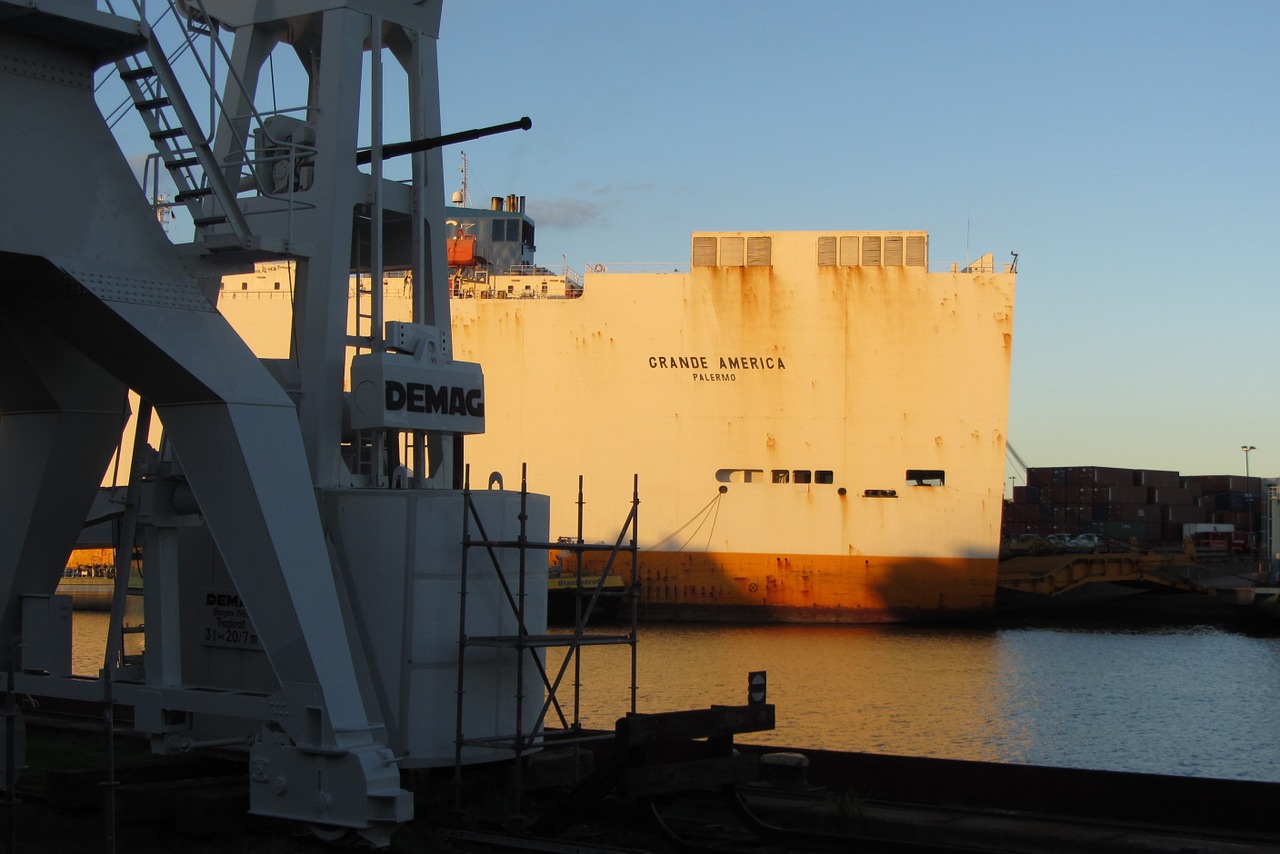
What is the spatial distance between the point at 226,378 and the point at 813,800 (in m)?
5.17

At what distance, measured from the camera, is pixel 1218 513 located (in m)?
82.4

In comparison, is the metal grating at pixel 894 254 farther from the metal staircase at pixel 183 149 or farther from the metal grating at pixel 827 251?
the metal staircase at pixel 183 149

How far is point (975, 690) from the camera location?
26.0 meters

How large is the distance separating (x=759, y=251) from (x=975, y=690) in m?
16.7

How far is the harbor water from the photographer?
66.5ft

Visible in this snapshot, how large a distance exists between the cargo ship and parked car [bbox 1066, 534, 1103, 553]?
1847cm

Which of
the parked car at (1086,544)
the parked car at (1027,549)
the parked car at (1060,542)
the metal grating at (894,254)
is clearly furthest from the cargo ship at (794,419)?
the parked car at (1086,544)

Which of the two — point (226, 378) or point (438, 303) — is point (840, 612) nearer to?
point (438, 303)

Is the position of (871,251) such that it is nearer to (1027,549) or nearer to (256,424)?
(1027,549)

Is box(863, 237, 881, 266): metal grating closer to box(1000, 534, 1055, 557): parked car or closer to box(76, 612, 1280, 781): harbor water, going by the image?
box(76, 612, 1280, 781): harbor water

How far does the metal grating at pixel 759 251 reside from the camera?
127 feet

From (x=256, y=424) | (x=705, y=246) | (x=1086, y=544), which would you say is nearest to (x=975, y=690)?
(x=705, y=246)

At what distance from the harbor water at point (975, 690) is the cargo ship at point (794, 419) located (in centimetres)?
167

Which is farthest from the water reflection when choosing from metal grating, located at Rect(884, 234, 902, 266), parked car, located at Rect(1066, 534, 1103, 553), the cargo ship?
parked car, located at Rect(1066, 534, 1103, 553)
